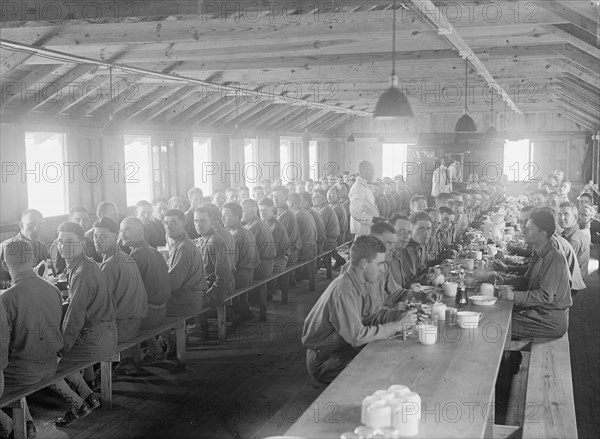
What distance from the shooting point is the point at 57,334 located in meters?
5.50

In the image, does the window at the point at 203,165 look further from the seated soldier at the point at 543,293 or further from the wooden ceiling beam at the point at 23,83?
the seated soldier at the point at 543,293

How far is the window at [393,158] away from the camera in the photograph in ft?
88.3

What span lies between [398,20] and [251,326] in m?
4.44

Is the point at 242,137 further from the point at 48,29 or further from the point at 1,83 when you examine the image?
the point at 48,29

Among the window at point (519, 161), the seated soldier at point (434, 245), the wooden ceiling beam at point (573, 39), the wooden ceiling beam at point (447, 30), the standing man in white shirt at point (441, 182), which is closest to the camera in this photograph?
the wooden ceiling beam at point (447, 30)

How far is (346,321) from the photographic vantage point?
4.72 m

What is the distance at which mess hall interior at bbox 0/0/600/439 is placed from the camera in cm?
Answer: 480

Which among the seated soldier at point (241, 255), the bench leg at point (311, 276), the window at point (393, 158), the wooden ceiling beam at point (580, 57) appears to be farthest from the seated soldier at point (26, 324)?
the window at point (393, 158)

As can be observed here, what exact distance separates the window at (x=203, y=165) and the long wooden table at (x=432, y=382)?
1244cm

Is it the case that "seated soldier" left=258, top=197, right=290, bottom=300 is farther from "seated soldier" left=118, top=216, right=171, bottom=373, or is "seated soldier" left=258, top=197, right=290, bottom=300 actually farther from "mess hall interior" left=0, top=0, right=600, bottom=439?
"seated soldier" left=118, top=216, right=171, bottom=373

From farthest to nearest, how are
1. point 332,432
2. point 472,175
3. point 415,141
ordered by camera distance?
point 415,141
point 472,175
point 332,432

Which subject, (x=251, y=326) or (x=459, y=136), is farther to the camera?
(x=459, y=136)

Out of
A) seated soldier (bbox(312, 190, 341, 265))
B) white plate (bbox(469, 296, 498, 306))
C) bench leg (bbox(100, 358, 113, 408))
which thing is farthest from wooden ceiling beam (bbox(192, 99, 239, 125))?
white plate (bbox(469, 296, 498, 306))

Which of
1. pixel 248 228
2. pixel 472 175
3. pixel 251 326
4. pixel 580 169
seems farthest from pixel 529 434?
pixel 580 169
